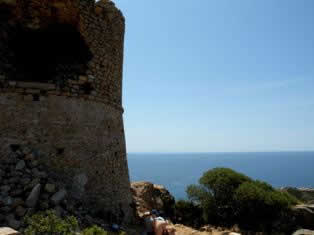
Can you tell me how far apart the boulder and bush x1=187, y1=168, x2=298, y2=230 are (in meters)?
3.71

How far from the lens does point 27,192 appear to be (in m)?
5.76

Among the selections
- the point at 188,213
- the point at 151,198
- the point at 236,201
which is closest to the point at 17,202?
the point at 151,198

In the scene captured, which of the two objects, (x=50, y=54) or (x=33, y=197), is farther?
(x=50, y=54)

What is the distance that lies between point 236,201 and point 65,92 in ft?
49.4

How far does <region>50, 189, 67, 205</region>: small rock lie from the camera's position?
19.5 ft

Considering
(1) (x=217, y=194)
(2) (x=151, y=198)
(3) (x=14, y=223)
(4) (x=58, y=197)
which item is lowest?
(1) (x=217, y=194)

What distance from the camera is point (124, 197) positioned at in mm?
9297

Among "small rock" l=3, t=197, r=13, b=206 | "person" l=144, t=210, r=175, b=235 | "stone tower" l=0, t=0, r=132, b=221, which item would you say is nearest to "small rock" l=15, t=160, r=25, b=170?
"stone tower" l=0, t=0, r=132, b=221

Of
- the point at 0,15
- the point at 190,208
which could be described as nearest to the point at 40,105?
the point at 0,15

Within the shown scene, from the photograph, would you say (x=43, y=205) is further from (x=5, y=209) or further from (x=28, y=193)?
(x=5, y=209)

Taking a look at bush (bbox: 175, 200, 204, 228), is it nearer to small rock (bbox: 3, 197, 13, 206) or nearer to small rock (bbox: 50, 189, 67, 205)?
small rock (bbox: 50, 189, 67, 205)

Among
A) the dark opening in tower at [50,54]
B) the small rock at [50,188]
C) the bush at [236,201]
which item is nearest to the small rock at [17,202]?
the small rock at [50,188]

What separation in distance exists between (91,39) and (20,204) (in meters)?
5.66

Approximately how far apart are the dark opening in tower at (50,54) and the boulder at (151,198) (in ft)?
24.3
